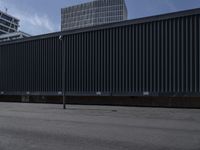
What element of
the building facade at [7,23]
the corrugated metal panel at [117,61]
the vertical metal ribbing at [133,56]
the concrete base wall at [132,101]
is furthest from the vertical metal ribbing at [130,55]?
the building facade at [7,23]

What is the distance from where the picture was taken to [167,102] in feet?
85.4

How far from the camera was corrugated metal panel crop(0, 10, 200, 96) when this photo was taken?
25.8 m

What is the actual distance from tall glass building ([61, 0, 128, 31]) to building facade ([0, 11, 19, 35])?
1478 centimetres

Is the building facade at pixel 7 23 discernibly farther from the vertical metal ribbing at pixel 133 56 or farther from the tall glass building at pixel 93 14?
the vertical metal ribbing at pixel 133 56

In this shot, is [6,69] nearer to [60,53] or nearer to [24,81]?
[24,81]

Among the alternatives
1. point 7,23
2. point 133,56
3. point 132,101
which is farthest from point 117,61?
point 7,23

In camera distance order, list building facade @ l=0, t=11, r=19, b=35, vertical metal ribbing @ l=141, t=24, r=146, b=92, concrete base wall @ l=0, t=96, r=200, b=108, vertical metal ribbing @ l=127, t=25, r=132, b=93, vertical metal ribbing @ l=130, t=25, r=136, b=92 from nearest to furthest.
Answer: concrete base wall @ l=0, t=96, r=200, b=108
vertical metal ribbing @ l=141, t=24, r=146, b=92
vertical metal ribbing @ l=130, t=25, r=136, b=92
vertical metal ribbing @ l=127, t=25, r=132, b=93
building facade @ l=0, t=11, r=19, b=35

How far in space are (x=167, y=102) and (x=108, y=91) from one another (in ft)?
19.3

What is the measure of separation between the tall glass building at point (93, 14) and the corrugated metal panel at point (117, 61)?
61.5 meters

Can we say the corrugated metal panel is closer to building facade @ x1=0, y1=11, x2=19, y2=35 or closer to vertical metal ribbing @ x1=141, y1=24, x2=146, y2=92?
vertical metal ribbing @ x1=141, y1=24, x2=146, y2=92

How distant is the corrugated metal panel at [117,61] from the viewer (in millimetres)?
25766

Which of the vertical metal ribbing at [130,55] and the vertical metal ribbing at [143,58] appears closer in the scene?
the vertical metal ribbing at [143,58]

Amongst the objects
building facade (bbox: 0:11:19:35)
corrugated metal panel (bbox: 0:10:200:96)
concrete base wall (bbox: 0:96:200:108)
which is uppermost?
building facade (bbox: 0:11:19:35)

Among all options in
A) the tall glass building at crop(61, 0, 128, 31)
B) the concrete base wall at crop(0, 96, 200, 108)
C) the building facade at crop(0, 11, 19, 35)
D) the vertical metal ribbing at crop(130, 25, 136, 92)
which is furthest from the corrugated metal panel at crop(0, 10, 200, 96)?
the tall glass building at crop(61, 0, 128, 31)
